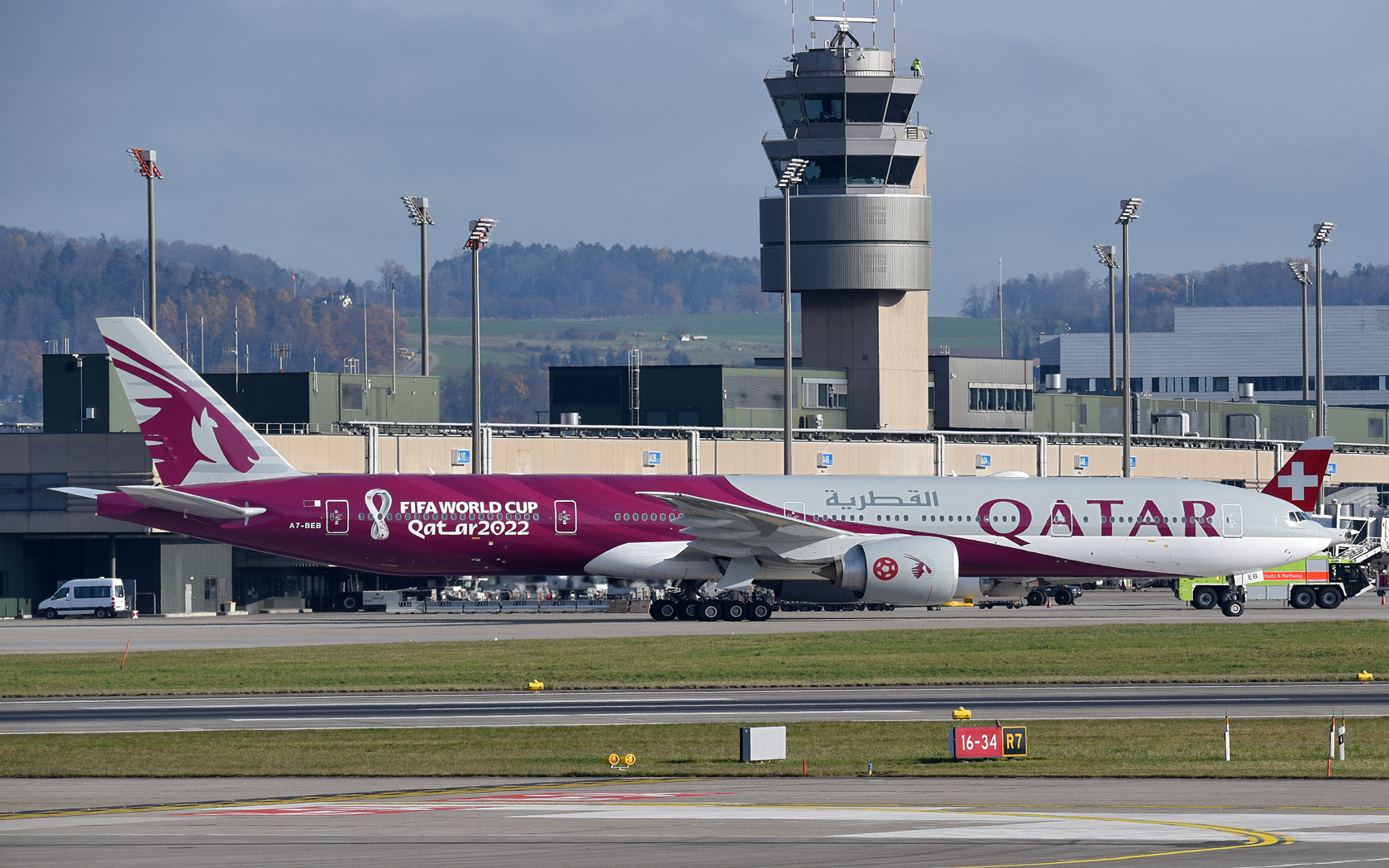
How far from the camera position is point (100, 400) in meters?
71.9

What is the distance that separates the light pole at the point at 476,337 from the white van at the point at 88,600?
1477cm

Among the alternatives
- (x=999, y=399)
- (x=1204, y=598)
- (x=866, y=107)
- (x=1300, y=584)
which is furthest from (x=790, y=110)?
(x=1300, y=584)

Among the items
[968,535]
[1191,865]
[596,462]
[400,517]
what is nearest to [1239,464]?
[596,462]

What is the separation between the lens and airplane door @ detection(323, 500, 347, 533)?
5406 centimetres

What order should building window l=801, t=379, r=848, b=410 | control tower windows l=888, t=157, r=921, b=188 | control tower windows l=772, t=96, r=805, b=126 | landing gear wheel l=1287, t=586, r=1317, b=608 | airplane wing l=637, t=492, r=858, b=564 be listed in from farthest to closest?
control tower windows l=888, t=157, r=921, b=188, building window l=801, t=379, r=848, b=410, control tower windows l=772, t=96, r=805, b=126, landing gear wheel l=1287, t=586, r=1317, b=608, airplane wing l=637, t=492, r=858, b=564

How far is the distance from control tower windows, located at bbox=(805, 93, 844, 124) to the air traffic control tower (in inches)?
2.5

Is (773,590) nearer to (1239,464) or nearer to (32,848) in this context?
(32,848)

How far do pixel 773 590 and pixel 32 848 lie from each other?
3980cm

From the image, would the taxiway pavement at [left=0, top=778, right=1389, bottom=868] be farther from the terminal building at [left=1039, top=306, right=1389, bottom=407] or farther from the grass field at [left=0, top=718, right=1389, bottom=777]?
the terminal building at [left=1039, top=306, right=1389, bottom=407]

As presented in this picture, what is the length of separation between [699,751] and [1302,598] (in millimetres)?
Answer: 43387

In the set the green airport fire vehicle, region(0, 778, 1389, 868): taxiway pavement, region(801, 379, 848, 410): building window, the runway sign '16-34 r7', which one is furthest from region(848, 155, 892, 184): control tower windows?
region(0, 778, 1389, 868): taxiway pavement

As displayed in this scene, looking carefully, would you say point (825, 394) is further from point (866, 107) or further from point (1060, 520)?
point (1060, 520)

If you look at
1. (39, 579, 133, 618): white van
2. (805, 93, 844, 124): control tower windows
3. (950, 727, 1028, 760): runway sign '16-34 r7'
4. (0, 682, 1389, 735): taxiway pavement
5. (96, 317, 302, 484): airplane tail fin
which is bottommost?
(39, 579, 133, 618): white van

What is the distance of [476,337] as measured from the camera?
6812 cm
